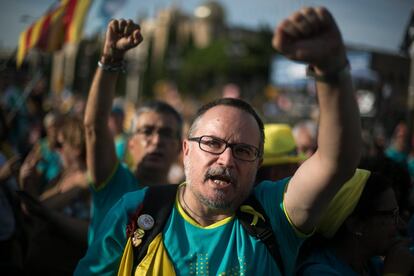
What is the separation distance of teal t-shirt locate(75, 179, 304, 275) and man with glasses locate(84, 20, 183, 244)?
74cm

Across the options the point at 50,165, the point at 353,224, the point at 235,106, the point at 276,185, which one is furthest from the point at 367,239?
the point at 50,165

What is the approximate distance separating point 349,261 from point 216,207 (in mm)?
642

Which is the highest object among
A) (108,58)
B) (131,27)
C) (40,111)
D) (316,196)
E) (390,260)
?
(131,27)

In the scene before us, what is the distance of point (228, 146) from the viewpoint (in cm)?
205

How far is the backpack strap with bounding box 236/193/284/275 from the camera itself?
192cm

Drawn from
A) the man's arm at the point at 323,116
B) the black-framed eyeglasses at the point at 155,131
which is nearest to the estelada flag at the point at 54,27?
the black-framed eyeglasses at the point at 155,131

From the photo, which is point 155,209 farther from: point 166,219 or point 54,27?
point 54,27

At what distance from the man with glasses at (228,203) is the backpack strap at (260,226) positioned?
0.01 meters

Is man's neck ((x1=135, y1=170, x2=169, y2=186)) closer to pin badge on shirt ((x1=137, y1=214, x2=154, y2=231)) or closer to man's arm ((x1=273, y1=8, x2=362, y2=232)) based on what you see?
pin badge on shirt ((x1=137, y1=214, x2=154, y2=231))

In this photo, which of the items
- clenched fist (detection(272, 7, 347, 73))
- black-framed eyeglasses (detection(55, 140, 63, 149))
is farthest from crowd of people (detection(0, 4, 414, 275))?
black-framed eyeglasses (detection(55, 140, 63, 149))

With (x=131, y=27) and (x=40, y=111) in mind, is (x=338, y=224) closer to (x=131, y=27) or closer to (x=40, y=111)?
(x=131, y=27)

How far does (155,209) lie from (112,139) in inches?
38.1

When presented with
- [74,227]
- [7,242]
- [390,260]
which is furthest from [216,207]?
[7,242]

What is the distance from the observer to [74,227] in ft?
10.7
